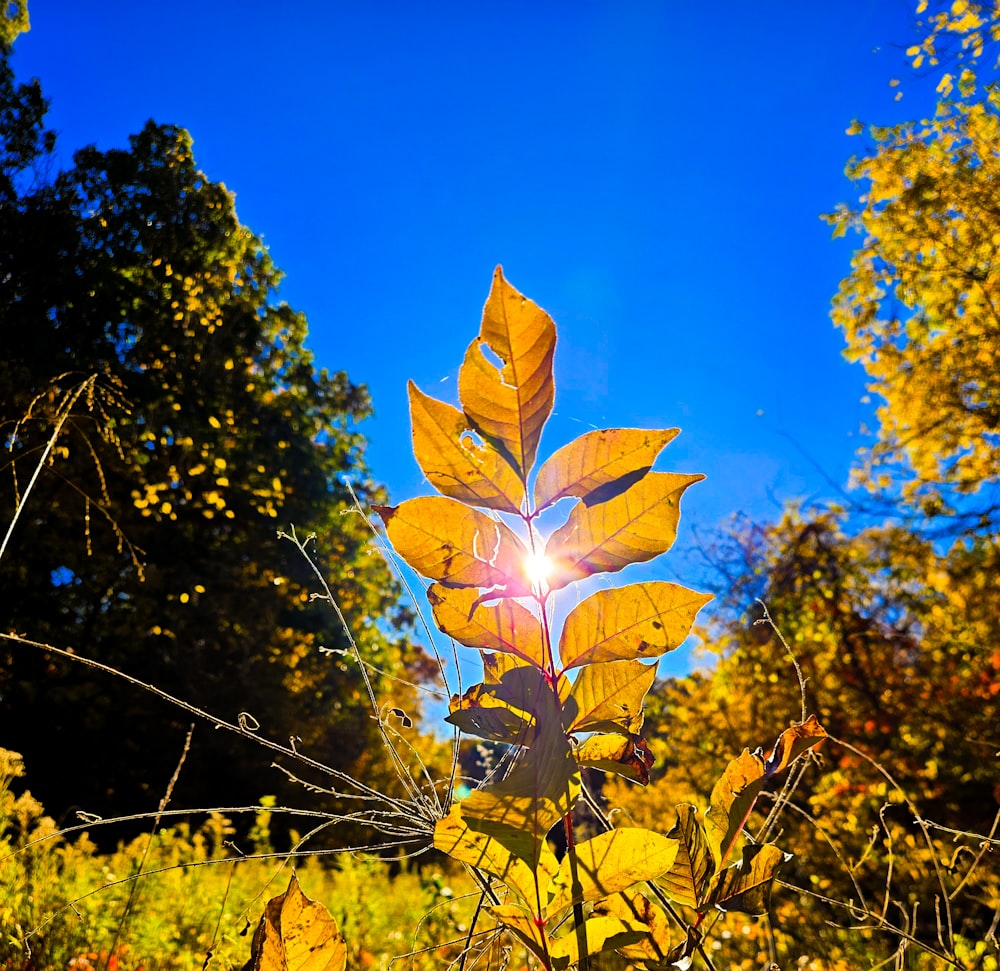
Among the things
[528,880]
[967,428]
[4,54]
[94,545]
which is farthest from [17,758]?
[4,54]

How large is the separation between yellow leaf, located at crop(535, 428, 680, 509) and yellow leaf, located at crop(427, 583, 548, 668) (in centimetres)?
6

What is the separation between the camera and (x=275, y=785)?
8234 millimetres

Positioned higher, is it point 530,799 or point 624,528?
point 624,528

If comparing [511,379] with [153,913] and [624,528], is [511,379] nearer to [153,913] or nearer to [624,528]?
[624,528]

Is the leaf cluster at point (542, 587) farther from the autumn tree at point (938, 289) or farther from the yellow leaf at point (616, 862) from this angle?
the autumn tree at point (938, 289)

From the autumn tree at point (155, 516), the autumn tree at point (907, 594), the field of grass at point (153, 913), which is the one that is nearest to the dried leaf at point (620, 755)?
the field of grass at point (153, 913)

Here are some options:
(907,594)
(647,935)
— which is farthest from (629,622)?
(907,594)

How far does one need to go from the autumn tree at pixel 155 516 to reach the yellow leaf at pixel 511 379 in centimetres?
659

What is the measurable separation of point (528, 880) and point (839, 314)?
6592 mm

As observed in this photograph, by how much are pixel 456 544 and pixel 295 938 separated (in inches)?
8.3

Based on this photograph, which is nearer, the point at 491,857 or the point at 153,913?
the point at 491,857

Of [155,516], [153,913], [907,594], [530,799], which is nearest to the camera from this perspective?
[530,799]

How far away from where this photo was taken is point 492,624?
313 millimetres

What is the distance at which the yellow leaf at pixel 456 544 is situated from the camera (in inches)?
12.1
